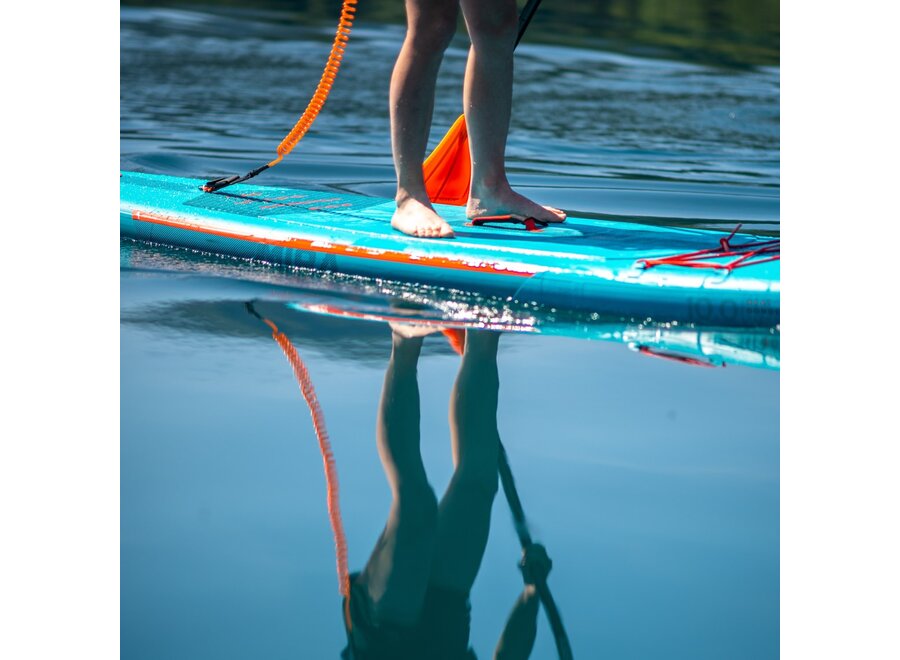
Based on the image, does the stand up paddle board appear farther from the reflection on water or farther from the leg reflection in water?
the leg reflection in water

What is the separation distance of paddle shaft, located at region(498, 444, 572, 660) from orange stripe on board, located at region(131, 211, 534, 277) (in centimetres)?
98

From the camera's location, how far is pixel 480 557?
6.33 ft

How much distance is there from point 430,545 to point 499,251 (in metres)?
1.43

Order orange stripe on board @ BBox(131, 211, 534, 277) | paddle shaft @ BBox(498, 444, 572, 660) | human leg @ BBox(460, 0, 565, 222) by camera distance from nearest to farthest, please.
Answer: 1. paddle shaft @ BBox(498, 444, 572, 660)
2. orange stripe on board @ BBox(131, 211, 534, 277)
3. human leg @ BBox(460, 0, 565, 222)

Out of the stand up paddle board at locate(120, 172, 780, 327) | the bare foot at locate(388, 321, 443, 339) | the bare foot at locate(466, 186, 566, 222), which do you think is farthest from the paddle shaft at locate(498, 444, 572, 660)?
the bare foot at locate(466, 186, 566, 222)

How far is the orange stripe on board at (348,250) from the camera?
323 cm

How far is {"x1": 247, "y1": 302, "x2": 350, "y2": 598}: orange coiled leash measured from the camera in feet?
6.18

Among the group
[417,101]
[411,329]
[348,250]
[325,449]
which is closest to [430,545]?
[325,449]

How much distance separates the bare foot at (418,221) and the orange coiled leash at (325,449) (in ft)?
1.76

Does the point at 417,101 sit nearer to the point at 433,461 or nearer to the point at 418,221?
the point at 418,221

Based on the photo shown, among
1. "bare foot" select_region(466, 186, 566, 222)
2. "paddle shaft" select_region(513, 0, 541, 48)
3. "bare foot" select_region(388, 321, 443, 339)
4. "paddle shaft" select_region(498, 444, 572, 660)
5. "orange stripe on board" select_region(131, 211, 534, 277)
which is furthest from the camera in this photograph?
"paddle shaft" select_region(513, 0, 541, 48)

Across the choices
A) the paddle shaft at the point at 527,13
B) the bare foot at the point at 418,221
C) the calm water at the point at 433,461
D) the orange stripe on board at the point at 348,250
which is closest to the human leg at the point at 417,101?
the bare foot at the point at 418,221

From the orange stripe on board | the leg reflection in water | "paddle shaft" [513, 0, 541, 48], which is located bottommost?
the leg reflection in water

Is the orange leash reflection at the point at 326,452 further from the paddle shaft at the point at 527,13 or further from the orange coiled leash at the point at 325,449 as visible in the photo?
the paddle shaft at the point at 527,13
